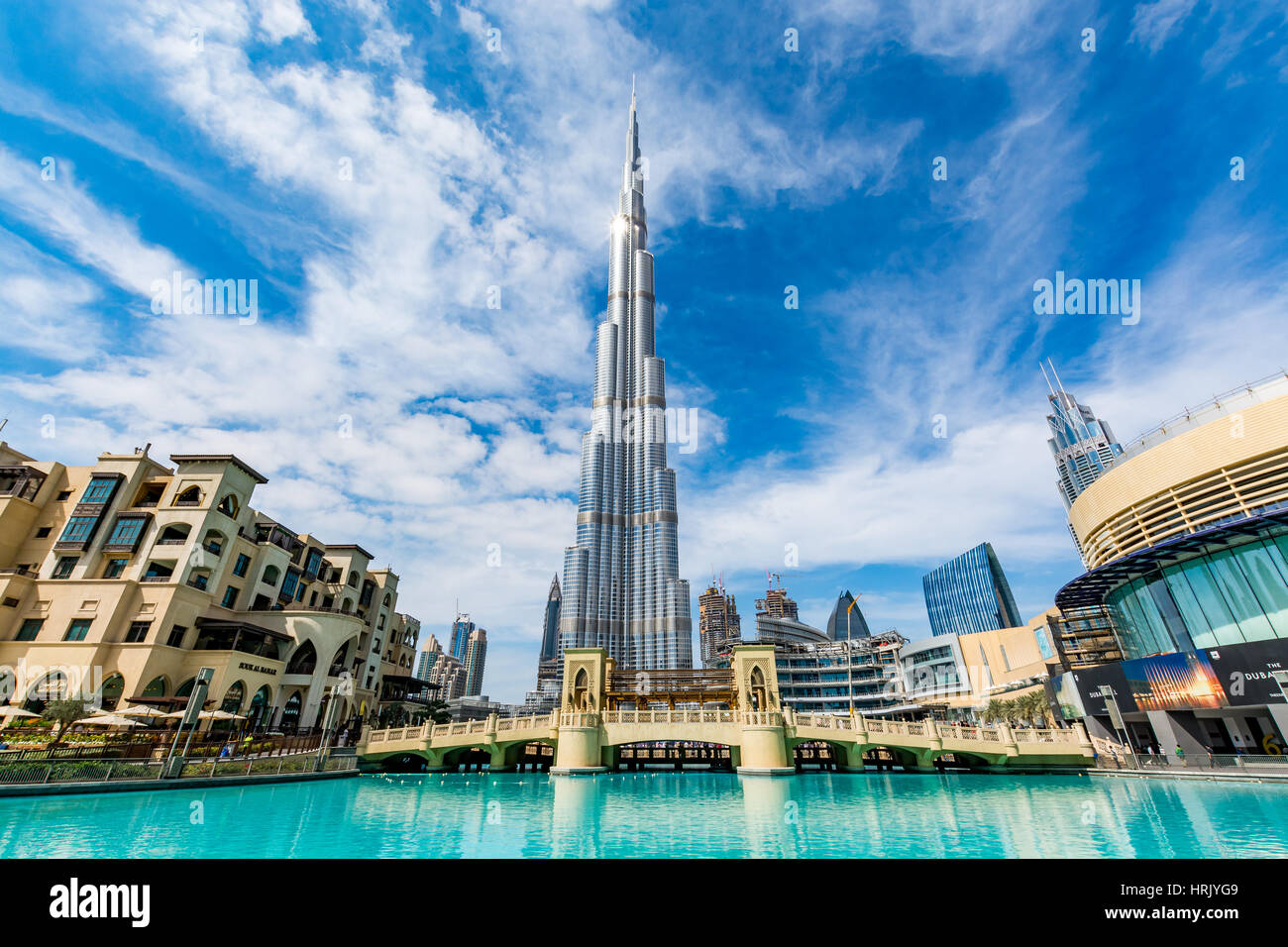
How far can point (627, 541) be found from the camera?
17975 centimetres

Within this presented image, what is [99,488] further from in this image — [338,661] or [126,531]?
[338,661]

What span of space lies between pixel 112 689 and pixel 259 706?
942 cm

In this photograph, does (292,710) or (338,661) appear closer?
(292,710)

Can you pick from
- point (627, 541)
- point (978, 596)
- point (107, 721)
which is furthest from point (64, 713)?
point (978, 596)

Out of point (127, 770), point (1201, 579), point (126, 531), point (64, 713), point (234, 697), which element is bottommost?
point (127, 770)

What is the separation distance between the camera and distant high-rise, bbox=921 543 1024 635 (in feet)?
589

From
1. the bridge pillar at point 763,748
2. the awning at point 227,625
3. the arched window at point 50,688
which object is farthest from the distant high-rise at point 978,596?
the arched window at point 50,688

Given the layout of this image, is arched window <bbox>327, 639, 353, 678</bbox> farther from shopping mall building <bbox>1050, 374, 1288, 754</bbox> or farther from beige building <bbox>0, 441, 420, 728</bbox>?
shopping mall building <bbox>1050, 374, 1288, 754</bbox>
